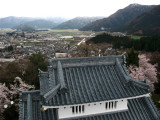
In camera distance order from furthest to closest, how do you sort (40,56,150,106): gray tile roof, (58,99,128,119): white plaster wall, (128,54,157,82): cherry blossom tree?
(128,54,157,82): cherry blossom tree
(58,99,128,119): white plaster wall
(40,56,150,106): gray tile roof

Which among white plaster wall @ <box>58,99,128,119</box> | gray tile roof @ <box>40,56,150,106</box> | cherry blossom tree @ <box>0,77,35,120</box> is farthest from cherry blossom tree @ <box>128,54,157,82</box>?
white plaster wall @ <box>58,99,128,119</box>

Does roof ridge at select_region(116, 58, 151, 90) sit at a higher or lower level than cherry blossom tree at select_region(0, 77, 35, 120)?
higher

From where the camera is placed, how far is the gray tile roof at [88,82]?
762 centimetres

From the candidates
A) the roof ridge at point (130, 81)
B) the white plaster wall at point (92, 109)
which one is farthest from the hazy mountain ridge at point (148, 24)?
the white plaster wall at point (92, 109)

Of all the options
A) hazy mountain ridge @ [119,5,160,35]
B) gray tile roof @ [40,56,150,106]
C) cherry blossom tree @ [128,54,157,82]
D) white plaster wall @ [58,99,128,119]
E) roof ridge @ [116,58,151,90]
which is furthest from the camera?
hazy mountain ridge @ [119,5,160,35]

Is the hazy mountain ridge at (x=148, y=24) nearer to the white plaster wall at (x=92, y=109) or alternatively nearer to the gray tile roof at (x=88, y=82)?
the gray tile roof at (x=88, y=82)

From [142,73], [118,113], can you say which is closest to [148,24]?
[142,73]

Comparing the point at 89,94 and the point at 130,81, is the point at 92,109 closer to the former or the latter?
the point at 89,94

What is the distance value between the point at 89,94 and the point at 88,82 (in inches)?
36.5

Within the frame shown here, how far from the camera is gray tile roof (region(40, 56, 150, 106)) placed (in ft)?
25.0

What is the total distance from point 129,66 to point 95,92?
23.4 meters

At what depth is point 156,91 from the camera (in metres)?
29.1

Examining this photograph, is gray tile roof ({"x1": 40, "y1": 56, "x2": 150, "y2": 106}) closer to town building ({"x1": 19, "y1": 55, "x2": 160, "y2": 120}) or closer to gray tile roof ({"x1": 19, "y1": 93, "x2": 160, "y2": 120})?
town building ({"x1": 19, "y1": 55, "x2": 160, "y2": 120})

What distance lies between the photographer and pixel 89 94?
311 inches
